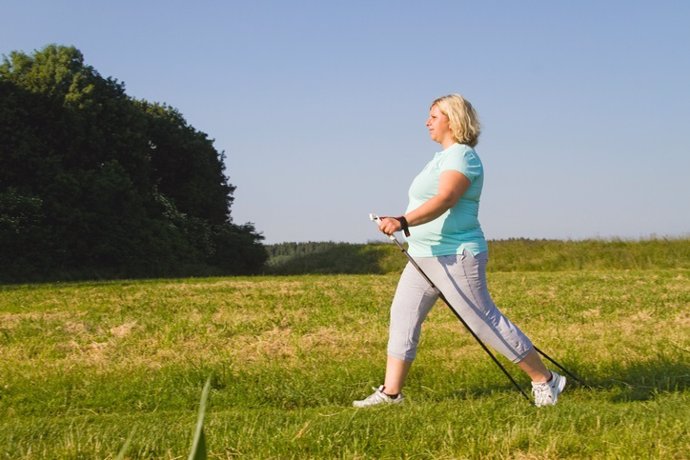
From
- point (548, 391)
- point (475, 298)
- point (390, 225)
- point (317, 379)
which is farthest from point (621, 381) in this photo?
point (390, 225)

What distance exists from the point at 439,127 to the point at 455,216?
61cm

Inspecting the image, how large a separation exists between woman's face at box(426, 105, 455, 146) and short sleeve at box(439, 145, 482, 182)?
0.14m

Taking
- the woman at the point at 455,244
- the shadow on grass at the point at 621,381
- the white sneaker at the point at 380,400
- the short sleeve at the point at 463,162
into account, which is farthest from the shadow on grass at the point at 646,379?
the short sleeve at the point at 463,162

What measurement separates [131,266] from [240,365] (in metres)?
23.5

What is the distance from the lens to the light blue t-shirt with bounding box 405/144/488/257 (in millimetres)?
4977

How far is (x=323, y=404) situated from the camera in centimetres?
613

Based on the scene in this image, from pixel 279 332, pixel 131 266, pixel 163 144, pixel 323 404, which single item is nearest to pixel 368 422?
pixel 323 404

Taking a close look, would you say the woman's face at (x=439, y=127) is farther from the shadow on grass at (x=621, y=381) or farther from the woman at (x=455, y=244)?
the shadow on grass at (x=621, y=381)

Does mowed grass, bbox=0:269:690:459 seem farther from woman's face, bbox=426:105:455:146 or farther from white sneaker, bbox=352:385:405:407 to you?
woman's face, bbox=426:105:455:146

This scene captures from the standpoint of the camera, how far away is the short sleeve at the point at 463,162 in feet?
16.1

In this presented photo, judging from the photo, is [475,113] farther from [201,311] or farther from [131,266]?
[131,266]

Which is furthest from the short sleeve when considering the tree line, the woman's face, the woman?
the tree line

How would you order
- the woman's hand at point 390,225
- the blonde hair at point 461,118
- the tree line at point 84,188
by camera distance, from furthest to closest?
the tree line at point 84,188 < the blonde hair at point 461,118 < the woman's hand at point 390,225

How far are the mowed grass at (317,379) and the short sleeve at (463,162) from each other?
1.50 metres
